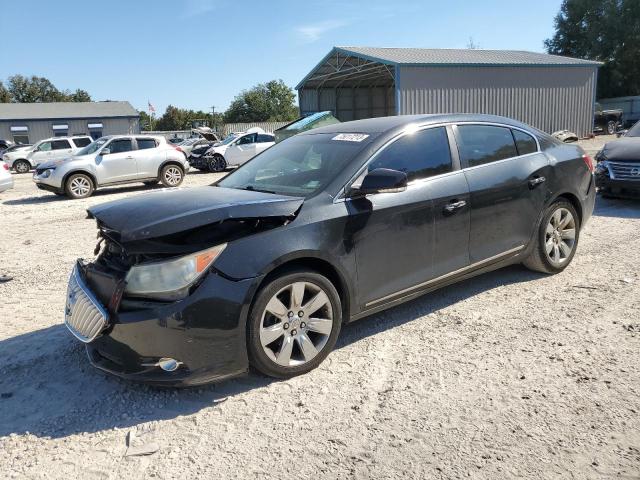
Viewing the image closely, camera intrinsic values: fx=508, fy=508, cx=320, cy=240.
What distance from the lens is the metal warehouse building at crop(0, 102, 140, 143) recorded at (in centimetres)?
4888

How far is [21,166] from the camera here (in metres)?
26.9

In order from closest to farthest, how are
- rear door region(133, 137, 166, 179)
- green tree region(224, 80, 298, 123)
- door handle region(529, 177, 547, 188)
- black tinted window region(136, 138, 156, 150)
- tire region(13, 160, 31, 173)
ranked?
door handle region(529, 177, 547, 188) → rear door region(133, 137, 166, 179) → black tinted window region(136, 138, 156, 150) → tire region(13, 160, 31, 173) → green tree region(224, 80, 298, 123)

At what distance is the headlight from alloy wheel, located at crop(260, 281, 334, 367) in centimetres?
50

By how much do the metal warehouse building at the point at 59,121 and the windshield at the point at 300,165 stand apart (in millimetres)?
50981

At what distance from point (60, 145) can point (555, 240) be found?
79.7ft

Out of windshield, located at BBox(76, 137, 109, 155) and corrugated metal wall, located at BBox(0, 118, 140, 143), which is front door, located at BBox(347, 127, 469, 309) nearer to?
windshield, located at BBox(76, 137, 109, 155)

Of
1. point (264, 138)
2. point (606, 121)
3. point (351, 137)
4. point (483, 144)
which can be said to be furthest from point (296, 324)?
point (606, 121)

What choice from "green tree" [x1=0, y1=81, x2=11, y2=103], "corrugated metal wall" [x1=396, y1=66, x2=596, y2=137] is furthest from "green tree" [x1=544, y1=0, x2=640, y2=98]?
"green tree" [x1=0, y1=81, x2=11, y2=103]

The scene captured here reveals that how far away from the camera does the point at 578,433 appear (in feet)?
8.84

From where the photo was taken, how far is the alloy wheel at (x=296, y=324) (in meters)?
3.22

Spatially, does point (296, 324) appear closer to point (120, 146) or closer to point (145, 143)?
point (120, 146)

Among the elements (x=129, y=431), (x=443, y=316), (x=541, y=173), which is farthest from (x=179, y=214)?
(x=541, y=173)

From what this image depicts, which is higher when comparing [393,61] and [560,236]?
[393,61]

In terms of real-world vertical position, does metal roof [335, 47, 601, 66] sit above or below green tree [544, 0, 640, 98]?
below
